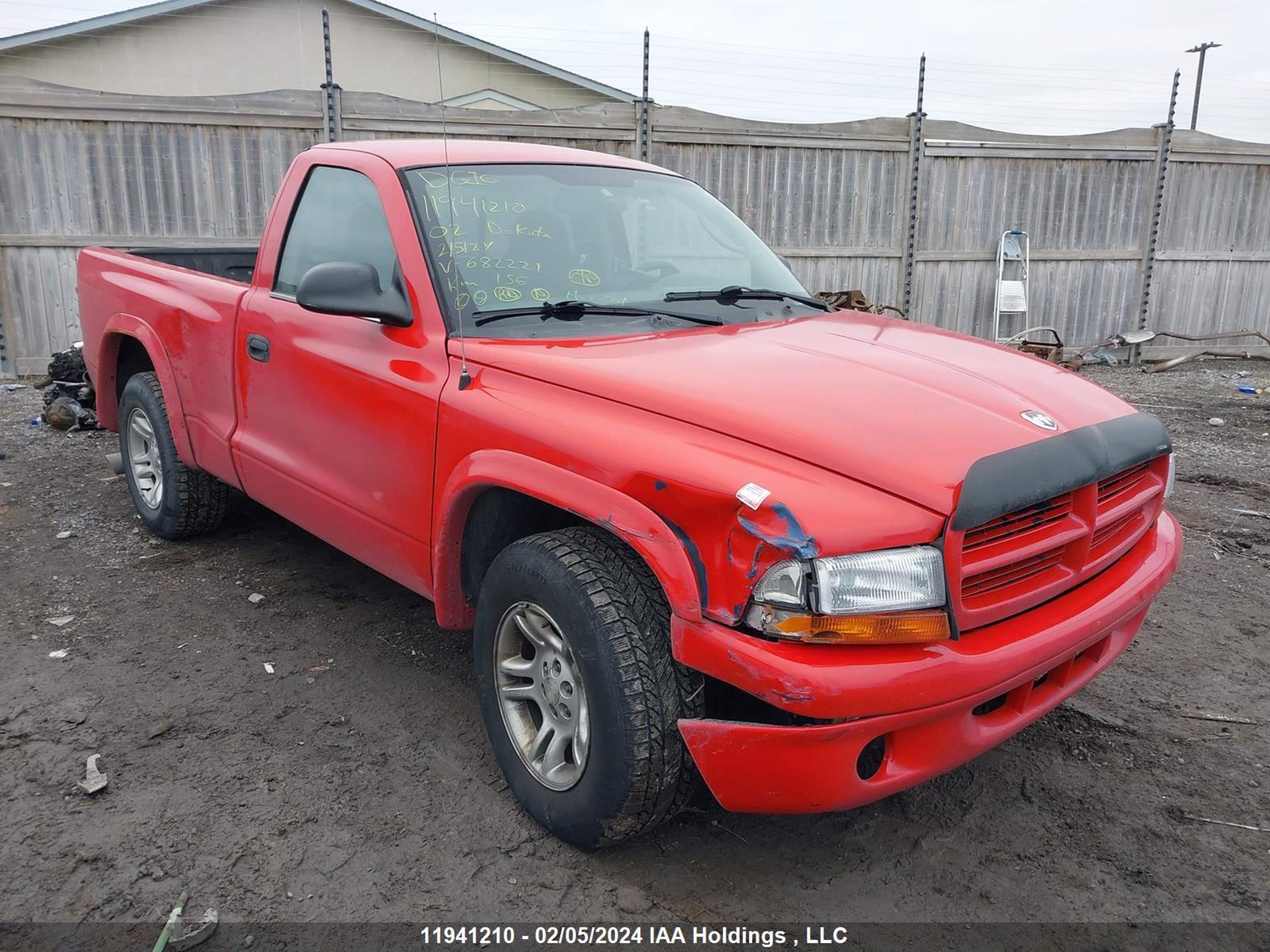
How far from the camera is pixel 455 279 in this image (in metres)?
2.93

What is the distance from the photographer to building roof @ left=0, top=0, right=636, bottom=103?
14.9 m

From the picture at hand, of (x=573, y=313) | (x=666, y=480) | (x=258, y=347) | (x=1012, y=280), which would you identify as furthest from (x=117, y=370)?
(x=1012, y=280)

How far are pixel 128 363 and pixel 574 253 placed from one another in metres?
3.20

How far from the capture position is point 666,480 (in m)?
2.10

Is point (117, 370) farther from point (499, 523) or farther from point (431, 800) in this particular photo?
point (431, 800)

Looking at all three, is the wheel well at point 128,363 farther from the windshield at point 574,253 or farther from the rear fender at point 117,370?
the windshield at point 574,253

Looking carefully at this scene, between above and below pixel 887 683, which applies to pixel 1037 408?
above

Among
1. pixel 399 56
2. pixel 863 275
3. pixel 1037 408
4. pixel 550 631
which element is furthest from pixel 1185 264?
pixel 399 56

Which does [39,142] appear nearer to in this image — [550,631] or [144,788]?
[144,788]

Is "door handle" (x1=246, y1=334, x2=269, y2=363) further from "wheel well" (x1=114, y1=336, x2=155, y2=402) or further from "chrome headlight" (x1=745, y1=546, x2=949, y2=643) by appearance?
"chrome headlight" (x1=745, y1=546, x2=949, y2=643)

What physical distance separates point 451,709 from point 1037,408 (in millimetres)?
2111

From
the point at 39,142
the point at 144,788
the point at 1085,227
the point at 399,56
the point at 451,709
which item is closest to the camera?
the point at 144,788

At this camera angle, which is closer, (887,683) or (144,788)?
(887,683)

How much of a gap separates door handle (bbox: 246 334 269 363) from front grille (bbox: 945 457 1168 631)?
2.66 meters
